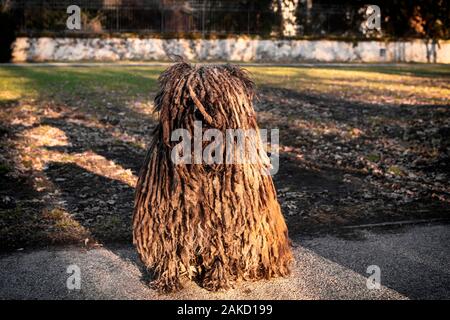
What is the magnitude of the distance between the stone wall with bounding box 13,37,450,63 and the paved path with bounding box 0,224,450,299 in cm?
1998

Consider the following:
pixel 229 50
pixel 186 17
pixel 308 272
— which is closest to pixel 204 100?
pixel 308 272

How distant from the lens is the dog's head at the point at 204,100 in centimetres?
472

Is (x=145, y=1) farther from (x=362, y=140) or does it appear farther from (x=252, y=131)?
(x=252, y=131)

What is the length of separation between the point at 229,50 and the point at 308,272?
2172 centimetres

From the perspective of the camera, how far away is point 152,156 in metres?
5.07

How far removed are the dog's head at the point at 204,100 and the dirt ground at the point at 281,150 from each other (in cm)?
225

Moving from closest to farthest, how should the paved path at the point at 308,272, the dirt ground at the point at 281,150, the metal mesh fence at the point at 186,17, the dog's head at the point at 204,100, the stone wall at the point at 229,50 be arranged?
the dog's head at the point at 204,100 → the paved path at the point at 308,272 → the dirt ground at the point at 281,150 → the stone wall at the point at 229,50 → the metal mesh fence at the point at 186,17

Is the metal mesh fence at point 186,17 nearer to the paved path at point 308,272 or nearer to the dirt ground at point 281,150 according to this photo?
the dirt ground at point 281,150

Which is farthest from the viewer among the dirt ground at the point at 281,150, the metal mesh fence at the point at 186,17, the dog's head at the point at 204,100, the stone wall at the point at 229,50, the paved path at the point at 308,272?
the metal mesh fence at the point at 186,17

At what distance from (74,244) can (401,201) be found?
4.55 metres

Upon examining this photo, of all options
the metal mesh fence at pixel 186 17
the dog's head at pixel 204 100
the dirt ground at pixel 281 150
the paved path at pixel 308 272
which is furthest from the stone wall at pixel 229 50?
the dog's head at pixel 204 100


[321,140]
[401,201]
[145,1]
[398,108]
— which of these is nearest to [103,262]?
[401,201]

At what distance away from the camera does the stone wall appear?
81.2 ft
